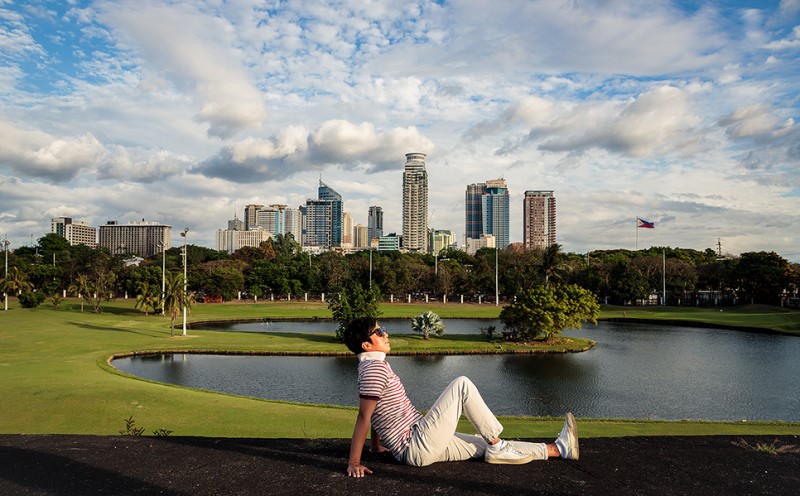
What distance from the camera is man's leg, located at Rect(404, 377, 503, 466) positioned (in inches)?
256

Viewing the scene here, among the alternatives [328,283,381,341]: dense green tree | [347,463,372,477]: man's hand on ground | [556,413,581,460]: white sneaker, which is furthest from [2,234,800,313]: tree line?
[347,463,372,477]: man's hand on ground

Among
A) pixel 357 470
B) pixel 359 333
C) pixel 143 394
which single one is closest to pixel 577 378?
pixel 143 394

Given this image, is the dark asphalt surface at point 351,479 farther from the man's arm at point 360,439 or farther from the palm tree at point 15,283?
the palm tree at point 15,283

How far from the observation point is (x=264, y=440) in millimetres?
7996

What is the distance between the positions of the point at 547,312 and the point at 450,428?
131 feet

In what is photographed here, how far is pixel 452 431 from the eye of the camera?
21.4ft

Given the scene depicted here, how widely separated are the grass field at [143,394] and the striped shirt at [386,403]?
8517mm

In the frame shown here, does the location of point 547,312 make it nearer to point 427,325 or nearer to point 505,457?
point 427,325

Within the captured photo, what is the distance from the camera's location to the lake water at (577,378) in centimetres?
2634

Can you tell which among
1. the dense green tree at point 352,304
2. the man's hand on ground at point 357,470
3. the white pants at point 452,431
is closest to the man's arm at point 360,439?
the man's hand on ground at point 357,470

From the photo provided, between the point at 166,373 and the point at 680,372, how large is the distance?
3156cm

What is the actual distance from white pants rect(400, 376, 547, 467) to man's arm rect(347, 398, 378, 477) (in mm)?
562

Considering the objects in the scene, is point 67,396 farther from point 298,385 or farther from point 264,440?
point 264,440

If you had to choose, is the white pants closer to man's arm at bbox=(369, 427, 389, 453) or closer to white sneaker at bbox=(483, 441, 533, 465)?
white sneaker at bbox=(483, 441, 533, 465)
